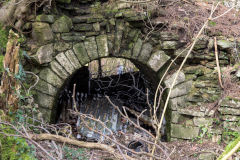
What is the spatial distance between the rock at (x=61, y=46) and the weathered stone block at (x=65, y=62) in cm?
8

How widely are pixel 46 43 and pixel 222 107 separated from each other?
3.09 meters

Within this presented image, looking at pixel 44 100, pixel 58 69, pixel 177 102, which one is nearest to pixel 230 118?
pixel 177 102

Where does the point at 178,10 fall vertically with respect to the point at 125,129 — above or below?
above

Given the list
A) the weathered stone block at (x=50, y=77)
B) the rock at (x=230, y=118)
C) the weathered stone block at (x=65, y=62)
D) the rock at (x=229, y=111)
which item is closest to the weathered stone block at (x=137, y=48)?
the weathered stone block at (x=65, y=62)

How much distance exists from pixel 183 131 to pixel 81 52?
7.36 ft

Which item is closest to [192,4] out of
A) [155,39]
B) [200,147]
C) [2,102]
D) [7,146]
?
[155,39]

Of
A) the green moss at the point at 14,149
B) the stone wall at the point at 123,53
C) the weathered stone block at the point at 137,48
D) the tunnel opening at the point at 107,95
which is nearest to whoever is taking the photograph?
the green moss at the point at 14,149

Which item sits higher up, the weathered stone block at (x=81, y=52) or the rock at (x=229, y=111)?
the weathered stone block at (x=81, y=52)

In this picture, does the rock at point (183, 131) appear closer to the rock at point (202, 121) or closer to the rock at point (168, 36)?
the rock at point (202, 121)

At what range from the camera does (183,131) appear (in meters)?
4.52

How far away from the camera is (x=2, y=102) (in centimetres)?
286

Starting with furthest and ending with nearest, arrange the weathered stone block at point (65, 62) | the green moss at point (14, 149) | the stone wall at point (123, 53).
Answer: the weathered stone block at point (65, 62)
the stone wall at point (123, 53)
the green moss at point (14, 149)

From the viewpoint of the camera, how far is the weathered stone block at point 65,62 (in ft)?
14.1

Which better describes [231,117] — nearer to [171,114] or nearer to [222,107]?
Answer: [222,107]
